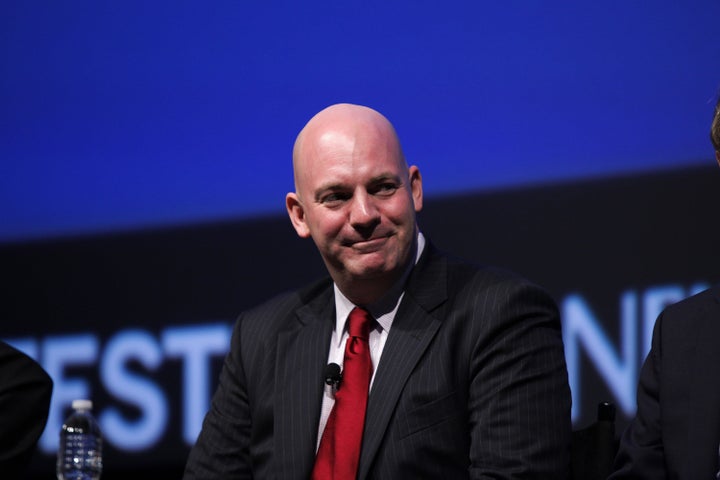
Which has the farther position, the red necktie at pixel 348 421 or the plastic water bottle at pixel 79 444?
the plastic water bottle at pixel 79 444

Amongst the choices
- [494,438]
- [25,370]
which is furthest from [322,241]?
[25,370]

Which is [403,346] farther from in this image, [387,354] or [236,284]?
[236,284]

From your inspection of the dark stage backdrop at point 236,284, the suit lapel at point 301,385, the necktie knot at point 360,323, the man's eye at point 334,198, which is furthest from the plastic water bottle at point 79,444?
the man's eye at point 334,198

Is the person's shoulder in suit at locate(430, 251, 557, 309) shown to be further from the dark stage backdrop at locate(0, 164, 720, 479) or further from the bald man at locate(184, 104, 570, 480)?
the dark stage backdrop at locate(0, 164, 720, 479)

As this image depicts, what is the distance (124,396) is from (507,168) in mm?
1665

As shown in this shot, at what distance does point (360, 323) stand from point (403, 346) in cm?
16

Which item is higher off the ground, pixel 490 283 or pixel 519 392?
pixel 490 283

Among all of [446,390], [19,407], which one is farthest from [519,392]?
[19,407]

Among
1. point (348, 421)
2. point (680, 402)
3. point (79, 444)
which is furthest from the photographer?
point (79, 444)

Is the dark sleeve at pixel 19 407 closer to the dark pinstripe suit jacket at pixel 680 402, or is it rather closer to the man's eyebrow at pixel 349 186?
the man's eyebrow at pixel 349 186

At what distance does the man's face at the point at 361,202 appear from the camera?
105 inches

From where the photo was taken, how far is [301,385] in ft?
8.87

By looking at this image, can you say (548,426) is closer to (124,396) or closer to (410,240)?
(410,240)

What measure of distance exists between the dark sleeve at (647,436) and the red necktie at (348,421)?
1.93 feet
